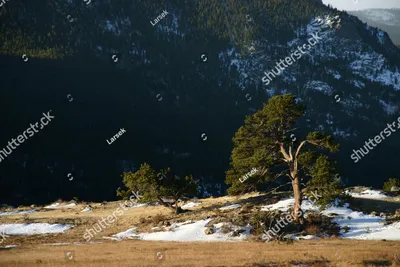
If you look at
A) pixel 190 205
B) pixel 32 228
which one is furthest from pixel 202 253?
pixel 32 228

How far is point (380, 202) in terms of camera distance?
113 feet

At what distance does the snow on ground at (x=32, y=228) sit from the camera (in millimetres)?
35294

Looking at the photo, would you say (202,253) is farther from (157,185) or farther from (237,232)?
(157,185)

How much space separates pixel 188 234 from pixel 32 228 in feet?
62.3

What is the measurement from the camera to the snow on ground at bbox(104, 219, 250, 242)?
1092 inches

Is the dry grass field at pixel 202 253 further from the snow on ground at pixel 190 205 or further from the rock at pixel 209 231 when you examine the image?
the snow on ground at pixel 190 205

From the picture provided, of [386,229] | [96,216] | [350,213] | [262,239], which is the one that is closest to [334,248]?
[262,239]

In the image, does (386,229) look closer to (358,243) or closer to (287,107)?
(358,243)

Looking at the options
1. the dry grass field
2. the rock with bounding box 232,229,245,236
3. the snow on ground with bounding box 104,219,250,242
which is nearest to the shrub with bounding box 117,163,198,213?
the snow on ground with bounding box 104,219,250,242

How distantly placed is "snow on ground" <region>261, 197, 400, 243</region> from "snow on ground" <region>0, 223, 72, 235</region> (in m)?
22.4

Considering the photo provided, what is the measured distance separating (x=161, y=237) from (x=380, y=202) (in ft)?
74.6

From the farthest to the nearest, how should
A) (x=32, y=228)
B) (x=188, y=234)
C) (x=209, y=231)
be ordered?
A: (x=32, y=228) → (x=188, y=234) → (x=209, y=231)

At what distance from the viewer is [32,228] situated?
3669 centimetres

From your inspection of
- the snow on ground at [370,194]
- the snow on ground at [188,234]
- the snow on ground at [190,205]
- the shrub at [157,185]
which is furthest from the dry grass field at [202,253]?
the snow on ground at [370,194]
